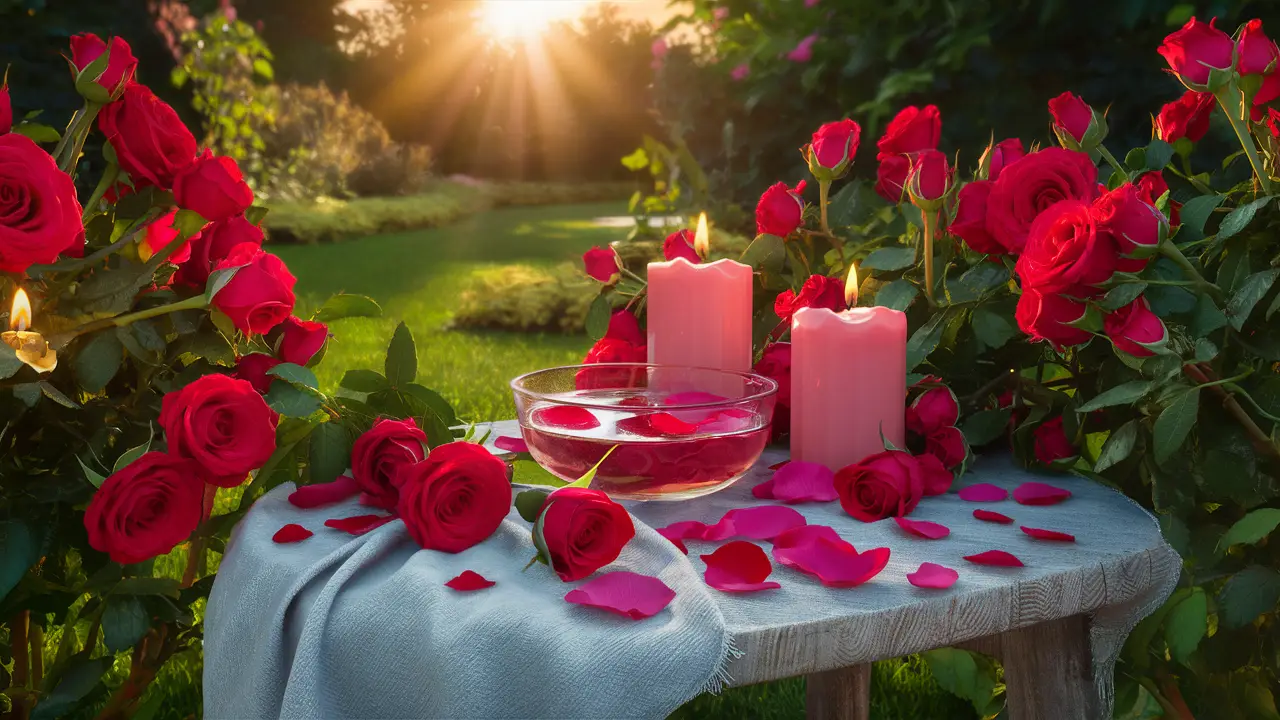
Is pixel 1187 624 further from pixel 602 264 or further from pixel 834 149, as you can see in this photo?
pixel 602 264

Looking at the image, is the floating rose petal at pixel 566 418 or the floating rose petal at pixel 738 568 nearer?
Result: the floating rose petal at pixel 738 568

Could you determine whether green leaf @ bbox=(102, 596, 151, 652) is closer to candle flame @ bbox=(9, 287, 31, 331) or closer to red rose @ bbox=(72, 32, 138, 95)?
candle flame @ bbox=(9, 287, 31, 331)

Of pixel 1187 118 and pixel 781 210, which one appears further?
pixel 781 210

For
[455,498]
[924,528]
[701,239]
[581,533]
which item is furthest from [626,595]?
[701,239]

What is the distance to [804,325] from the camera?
1.25 metres

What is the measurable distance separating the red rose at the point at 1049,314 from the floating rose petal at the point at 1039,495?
179 mm

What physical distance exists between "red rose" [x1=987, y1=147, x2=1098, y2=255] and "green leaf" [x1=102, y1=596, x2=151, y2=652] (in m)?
1.09

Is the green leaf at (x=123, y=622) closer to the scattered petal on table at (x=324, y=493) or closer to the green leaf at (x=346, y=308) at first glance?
the scattered petal on table at (x=324, y=493)

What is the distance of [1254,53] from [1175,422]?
44cm

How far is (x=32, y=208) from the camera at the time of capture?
1.11 metres

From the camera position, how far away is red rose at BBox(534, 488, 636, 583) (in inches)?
36.0

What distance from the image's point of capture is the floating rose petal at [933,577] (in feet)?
2.99

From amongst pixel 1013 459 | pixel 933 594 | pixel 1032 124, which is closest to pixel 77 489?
pixel 933 594

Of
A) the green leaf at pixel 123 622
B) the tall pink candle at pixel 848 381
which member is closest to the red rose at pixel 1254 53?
the tall pink candle at pixel 848 381
